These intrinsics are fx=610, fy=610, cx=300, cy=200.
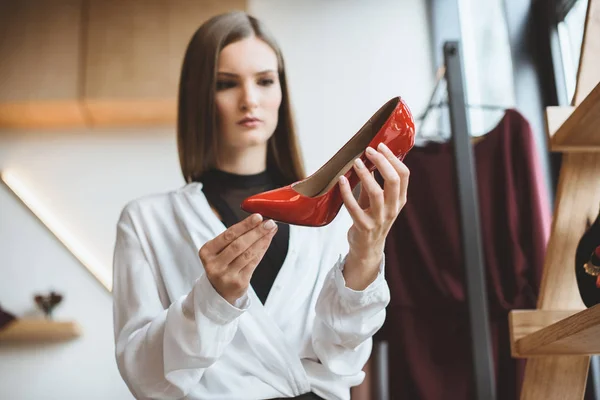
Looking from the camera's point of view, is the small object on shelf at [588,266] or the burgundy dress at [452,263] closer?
the small object on shelf at [588,266]

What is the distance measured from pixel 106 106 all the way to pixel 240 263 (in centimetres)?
129

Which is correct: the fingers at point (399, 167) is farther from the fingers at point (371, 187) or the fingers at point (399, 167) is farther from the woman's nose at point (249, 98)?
the woman's nose at point (249, 98)

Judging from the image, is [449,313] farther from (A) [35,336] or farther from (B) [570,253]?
(A) [35,336]

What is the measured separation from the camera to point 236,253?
56 centimetres

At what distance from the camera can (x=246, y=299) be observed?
60 cm

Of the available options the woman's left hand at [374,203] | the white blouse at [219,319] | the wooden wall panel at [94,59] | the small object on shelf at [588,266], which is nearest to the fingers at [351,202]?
the woman's left hand at [374,203]

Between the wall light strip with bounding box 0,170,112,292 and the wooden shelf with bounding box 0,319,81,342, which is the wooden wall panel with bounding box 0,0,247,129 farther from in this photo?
the wooden shelf with bounding box 0,319,81,342

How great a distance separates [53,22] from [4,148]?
0.40m

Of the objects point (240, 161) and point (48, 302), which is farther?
point (48, 302)

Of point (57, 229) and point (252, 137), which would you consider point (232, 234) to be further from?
point (57, 229)

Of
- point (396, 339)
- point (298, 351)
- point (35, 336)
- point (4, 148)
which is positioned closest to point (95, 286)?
point (35, 336)

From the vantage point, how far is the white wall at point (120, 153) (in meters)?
Result: 1.68

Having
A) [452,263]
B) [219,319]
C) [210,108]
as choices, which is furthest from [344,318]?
[452,263]

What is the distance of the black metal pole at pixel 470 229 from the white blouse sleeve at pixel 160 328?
0.42 meters
